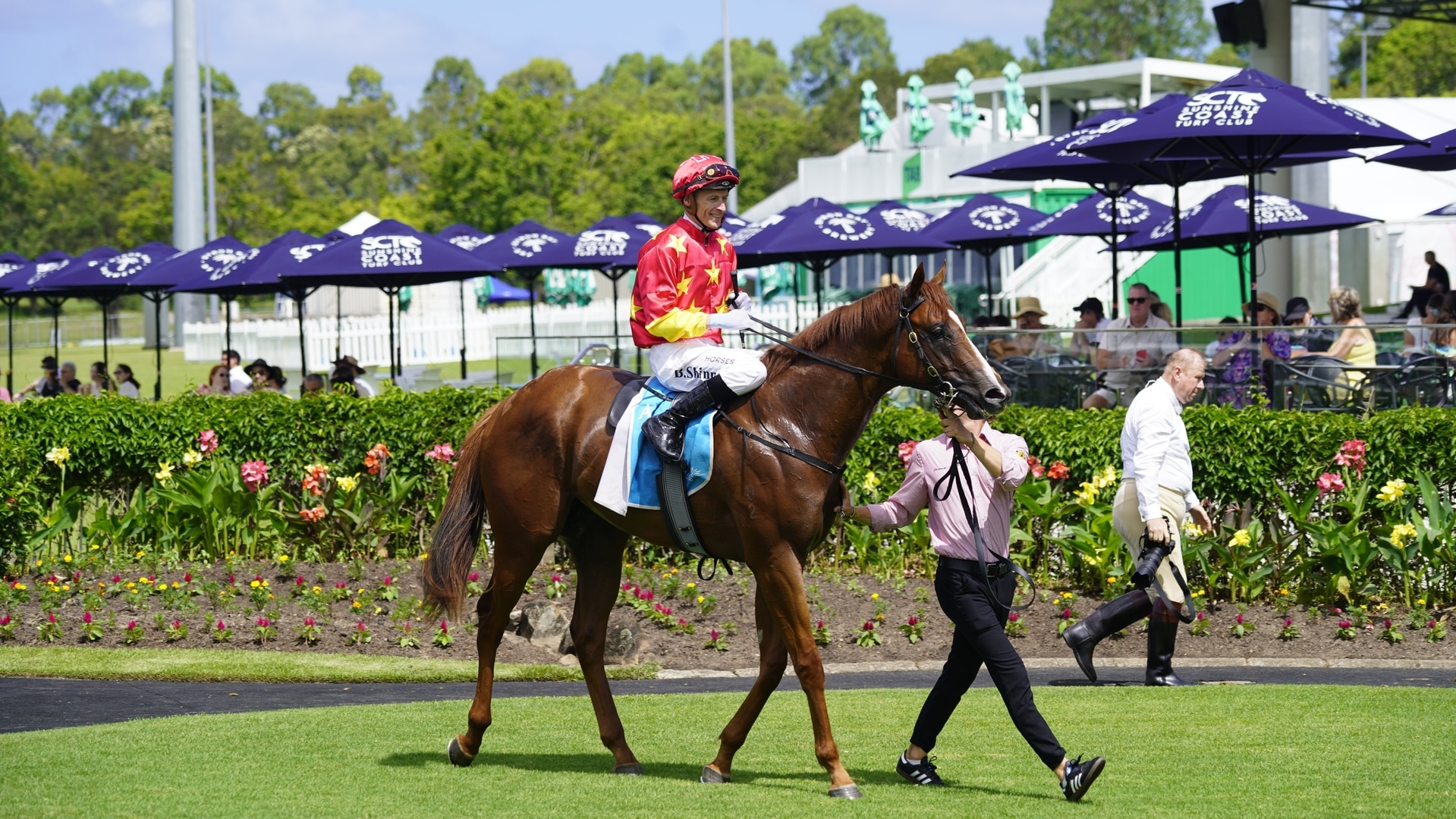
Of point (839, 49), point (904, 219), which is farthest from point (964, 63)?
point (904, 219)

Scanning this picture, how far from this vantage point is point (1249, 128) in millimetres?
12102

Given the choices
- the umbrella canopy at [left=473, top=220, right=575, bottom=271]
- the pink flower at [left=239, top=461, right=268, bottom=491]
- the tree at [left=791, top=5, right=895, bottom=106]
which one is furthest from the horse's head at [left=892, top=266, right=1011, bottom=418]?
the tree at [left=791, top=5, right=895, bottom=106]

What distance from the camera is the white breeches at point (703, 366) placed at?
6090 millimetres

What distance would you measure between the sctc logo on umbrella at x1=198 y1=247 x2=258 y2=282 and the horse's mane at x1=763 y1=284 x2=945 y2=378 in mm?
15752

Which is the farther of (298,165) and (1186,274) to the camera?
(298,165)

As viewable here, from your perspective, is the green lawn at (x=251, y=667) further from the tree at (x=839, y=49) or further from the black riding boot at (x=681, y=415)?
the tree at (x=839, y=49)

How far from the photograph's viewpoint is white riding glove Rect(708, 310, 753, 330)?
627 cm

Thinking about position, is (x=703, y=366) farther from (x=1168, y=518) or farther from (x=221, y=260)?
(x=221, y=260)

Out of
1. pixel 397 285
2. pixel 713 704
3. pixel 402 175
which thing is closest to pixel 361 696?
pixel 713 704

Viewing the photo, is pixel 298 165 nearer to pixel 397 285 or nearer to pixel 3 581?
pixel 397 285

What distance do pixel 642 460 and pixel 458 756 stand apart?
1.45 m

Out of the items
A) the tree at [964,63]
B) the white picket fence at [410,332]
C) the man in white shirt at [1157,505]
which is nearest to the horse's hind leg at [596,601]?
the man in white shirt at [1157,505]

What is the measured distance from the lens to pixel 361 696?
8453 mm

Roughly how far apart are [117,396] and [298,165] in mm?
92604
